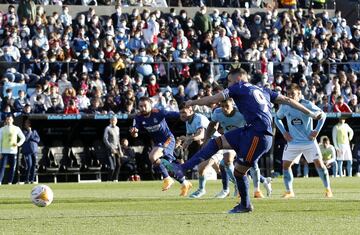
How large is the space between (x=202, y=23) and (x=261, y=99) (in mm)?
23825

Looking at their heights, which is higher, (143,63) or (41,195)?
(143,63)

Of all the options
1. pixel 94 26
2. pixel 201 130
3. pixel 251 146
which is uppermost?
pixel 94 26

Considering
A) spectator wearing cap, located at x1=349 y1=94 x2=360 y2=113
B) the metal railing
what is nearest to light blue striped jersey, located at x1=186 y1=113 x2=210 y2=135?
the metal railing

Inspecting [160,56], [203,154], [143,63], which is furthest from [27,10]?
[203,154]

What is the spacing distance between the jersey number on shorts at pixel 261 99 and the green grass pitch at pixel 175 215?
159 cm

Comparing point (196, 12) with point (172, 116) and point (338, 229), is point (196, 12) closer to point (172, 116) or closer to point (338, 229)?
point (172, 116)

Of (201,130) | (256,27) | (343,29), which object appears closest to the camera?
(201,130)

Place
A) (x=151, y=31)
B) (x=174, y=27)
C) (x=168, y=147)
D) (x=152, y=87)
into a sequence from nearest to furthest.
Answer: (x=168, y=147)
(x=152, y=87)
(x=151, y=31)
(x=174, y=27)

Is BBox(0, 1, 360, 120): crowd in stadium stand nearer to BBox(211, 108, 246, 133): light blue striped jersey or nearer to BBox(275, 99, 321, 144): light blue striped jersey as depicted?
BBox(275, 99, 321, 144): light blue striped jersey

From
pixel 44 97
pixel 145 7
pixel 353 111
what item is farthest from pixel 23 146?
pixel 353 111

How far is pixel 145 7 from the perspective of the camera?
135 feet

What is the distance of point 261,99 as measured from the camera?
16766 mm

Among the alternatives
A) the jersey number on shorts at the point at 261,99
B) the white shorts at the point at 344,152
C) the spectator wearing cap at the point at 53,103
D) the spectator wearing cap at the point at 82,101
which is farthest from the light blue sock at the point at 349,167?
the jersey number on shorts at the point at 261,99

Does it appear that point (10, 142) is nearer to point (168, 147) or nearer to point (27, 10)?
point (27, 10)
